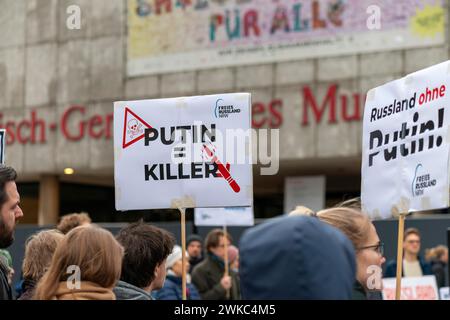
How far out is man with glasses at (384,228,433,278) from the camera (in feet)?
41.0

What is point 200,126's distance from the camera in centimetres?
584

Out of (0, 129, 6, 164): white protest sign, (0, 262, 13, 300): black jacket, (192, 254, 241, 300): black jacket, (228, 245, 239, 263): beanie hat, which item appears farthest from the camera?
(228, 245, 239, 263): beanie hat

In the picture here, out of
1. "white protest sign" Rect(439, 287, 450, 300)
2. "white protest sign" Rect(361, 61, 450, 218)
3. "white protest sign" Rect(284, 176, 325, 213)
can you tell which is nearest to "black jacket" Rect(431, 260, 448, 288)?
"white protest sign" Rect(439, 287, 450, 300)

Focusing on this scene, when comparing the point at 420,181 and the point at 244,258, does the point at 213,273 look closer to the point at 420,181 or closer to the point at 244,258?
the point at 420,181

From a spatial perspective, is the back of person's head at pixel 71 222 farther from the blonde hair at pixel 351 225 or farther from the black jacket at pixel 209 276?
the black jacket at pixel 209 276

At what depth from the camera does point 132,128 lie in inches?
238

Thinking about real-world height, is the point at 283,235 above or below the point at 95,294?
above

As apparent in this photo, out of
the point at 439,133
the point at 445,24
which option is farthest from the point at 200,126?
the point at 445,24

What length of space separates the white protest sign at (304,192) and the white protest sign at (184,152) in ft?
51.8

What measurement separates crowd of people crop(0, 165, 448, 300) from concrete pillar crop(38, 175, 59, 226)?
19.9 meters

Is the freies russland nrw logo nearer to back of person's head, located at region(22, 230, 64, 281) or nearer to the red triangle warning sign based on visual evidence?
the red triangle warning sign

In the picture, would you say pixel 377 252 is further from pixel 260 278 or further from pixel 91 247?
pixel 260 278

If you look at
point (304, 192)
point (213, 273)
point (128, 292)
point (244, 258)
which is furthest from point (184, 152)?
point (304, 192)

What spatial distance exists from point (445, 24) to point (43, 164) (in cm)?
1091
